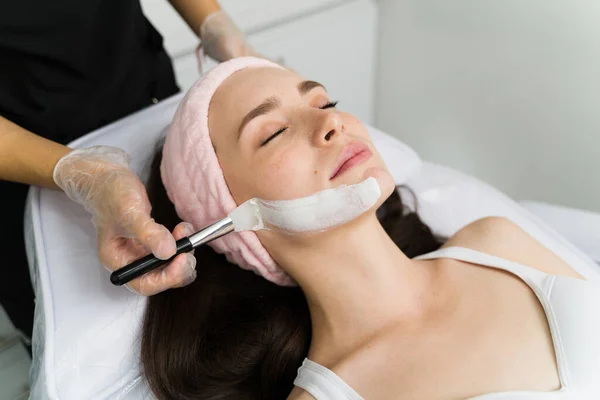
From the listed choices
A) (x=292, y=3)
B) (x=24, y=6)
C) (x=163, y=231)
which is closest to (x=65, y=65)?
(x=24, y=6)

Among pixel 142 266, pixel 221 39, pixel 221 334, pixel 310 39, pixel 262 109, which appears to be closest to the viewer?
pixel 142 266

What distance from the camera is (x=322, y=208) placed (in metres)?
0.86

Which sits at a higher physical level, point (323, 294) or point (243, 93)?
point (243, 93)

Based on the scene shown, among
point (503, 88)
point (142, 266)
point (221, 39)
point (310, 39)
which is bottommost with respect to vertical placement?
point (503, 88)

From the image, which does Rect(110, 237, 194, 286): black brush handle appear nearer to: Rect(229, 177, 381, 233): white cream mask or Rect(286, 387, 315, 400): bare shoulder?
Rect(229, 177, 381, 233): white cream mask

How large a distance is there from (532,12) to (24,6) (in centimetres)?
131

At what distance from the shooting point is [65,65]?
1084 mm

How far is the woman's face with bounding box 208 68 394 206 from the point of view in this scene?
88cm

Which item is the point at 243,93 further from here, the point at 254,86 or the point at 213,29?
the point at 213,29

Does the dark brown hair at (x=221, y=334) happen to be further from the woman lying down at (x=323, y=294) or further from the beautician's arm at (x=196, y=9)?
the beautician's arm at (x=196, y=9)

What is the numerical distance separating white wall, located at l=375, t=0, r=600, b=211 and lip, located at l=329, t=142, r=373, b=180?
89cm

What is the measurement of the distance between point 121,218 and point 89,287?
0.71 ft

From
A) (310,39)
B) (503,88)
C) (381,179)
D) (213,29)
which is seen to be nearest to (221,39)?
(213,29)

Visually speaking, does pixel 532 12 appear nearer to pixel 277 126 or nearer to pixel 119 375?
pixel 277 126
